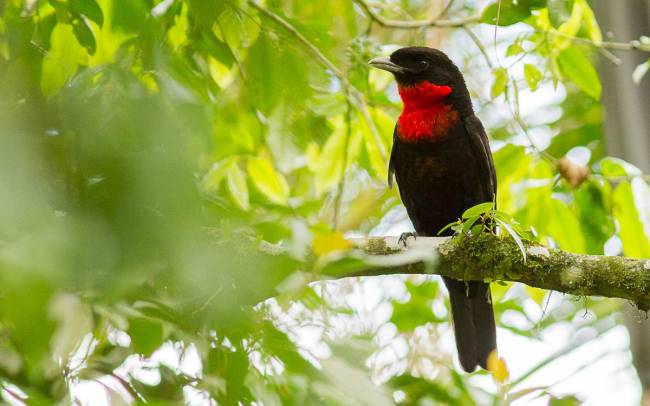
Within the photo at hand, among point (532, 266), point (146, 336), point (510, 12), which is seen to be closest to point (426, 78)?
point (510, 12)

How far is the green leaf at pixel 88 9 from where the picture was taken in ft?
5.73

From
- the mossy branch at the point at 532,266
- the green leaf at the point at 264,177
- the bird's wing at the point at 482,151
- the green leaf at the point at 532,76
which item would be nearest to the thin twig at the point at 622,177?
the mossy branch at the point at 532,266

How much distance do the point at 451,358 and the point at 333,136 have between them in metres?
2.10

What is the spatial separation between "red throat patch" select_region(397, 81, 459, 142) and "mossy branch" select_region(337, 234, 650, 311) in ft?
3.46

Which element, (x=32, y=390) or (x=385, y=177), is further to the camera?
(x=385, y=177)

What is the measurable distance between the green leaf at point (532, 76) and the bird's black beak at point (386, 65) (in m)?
0.80

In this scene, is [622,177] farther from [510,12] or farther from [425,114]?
[425,114]

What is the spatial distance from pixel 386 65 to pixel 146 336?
8.83 ft

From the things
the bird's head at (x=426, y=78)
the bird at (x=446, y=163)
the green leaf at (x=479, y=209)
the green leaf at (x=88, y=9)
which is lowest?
the bird at (x=446, y=163)

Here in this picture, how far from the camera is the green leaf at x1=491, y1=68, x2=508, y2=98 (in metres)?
3.13

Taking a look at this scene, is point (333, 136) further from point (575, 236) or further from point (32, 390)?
point (32, 390)

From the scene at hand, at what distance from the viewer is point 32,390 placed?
3.33 feet

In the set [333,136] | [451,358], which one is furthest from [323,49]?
[451,358]

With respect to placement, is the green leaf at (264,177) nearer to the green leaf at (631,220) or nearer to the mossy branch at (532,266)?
the mossy branch at (532,266)
